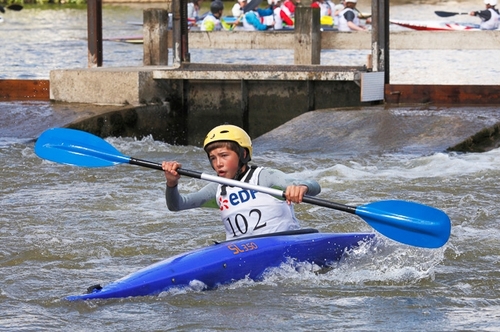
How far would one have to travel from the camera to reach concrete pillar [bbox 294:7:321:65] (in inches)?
506

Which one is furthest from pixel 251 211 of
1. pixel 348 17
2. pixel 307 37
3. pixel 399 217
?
pixel 348 17

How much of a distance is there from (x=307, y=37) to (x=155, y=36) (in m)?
1.96

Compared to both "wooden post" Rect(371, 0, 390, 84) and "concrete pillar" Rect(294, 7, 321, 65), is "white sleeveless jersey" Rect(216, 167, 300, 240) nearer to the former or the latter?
"wooden post" Rect(371, 0, 390, 84)

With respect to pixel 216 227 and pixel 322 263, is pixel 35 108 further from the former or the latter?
pixel 322 263

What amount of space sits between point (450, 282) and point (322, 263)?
2.35 feet

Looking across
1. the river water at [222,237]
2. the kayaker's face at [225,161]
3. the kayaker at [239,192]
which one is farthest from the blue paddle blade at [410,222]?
the kayaker's face at [225,161]

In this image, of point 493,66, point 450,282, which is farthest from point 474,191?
point 493,66

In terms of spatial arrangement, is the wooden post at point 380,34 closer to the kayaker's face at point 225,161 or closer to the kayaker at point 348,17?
the kayaker's face at point 225,161

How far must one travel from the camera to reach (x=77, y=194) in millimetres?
8508

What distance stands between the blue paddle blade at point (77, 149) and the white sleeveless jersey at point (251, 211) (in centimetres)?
90

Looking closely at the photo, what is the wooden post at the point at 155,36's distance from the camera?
12.9 metres

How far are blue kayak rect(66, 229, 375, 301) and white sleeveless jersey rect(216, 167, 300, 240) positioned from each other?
4.5 inches

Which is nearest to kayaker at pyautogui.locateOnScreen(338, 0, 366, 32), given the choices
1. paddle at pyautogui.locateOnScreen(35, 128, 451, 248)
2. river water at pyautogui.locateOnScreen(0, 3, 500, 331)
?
river water at pyautogui.locateOnScreen(0, 3, 500, 331)

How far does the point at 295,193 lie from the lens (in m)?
5.11
